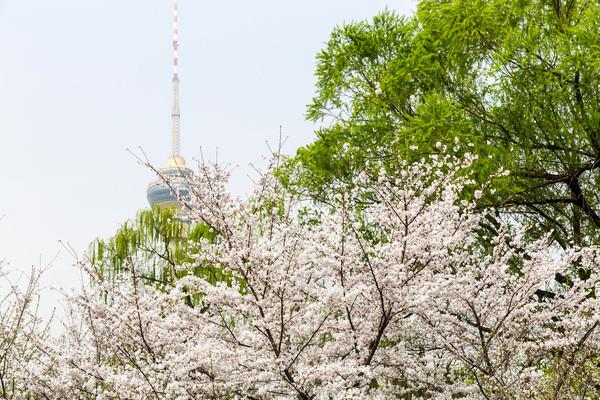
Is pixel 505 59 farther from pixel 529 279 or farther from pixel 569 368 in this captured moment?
pixel 569 368

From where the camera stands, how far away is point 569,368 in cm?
596

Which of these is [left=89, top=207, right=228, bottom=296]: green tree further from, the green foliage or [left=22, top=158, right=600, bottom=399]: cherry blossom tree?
[left=22, top=158, right=600, bottom=399]: cherry blossom tree

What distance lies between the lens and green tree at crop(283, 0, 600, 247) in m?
9.32

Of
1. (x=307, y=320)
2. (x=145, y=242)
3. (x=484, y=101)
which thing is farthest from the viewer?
(x=145, y=242)

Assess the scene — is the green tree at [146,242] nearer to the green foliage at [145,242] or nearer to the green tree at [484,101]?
the green foliage at [145,242]

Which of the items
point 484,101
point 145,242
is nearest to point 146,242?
point 145,242

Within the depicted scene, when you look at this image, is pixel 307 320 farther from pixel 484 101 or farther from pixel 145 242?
pixel 145 242

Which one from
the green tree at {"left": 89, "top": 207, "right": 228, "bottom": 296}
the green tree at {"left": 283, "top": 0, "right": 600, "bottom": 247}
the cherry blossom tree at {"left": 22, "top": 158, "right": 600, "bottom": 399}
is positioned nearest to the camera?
the cherry blossom tree at {"left": 22, "top": 158, "right": 600, "bottom": 399}

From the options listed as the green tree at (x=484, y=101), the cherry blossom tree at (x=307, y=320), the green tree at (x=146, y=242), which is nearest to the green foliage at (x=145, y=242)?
the green tree at (x=146, y=242)

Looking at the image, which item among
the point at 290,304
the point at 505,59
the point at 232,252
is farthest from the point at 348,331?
the point at 505,59

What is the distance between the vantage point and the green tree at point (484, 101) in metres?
9.32

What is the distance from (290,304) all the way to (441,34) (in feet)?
20.2

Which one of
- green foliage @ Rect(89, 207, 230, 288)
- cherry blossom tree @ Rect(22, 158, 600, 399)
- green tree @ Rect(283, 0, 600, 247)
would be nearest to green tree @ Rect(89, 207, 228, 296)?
green foliage @ Rect(89, 207, 230, 288)

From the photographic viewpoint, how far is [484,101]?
10.6 meters
